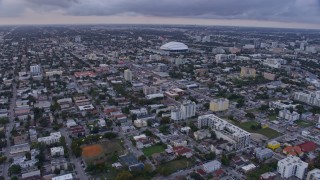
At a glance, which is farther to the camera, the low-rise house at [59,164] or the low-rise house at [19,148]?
the low-rise house at [19,148]

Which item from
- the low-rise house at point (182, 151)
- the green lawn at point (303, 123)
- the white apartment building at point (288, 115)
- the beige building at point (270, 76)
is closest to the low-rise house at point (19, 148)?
the low-rise house at point (182, 151)

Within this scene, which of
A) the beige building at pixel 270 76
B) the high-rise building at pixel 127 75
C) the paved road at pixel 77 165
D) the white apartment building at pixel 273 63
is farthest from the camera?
the white apartment building at pixel 273 63

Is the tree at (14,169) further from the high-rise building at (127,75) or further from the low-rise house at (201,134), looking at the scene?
the high-rise building at (127,75)

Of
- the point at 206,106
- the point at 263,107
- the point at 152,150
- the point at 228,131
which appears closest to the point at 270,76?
the point at 263,107

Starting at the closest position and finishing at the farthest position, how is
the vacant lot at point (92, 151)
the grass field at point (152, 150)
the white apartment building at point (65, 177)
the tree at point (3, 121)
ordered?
the white apartment building at point (65, 177)
the vacant lot at point (92, 151)
the grass field at point (152, 150)
the tree at point (3, 121)

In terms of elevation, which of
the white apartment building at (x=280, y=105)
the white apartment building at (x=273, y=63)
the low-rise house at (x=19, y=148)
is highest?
the white apartment building at (x=273, y=63)

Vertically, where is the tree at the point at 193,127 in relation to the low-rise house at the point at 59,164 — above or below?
above

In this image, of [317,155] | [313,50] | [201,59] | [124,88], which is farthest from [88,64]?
[313,50]

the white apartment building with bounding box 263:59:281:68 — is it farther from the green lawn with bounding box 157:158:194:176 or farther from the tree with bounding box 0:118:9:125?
the tree with bounding box 0:118:9:125
